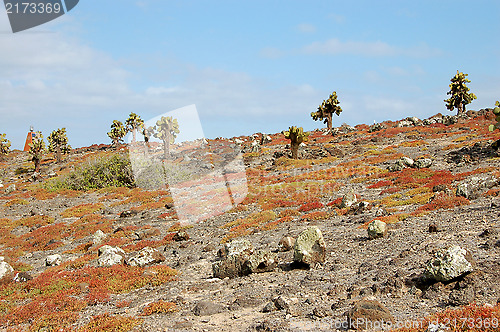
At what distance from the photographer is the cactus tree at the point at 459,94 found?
8194cm

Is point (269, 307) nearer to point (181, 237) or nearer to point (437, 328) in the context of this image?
point (437, 328)

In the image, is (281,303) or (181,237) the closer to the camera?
(281,303)

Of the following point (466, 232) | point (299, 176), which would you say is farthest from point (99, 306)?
point (299, 176)

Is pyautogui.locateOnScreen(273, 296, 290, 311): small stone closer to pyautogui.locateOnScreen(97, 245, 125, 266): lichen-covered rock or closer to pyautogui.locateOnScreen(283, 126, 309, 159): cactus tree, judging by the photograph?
pyautogui.locateOnScreen(97, 245, 125, 266): lichen-covered rock

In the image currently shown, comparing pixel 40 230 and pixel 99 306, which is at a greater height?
pixel 40 230

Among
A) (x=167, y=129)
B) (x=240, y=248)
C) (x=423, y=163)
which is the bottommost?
(x=423, y=163)

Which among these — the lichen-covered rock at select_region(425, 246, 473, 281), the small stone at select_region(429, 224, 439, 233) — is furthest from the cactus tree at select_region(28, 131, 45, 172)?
the lichen-covered rock at select_region(425, 246, 473, 281)

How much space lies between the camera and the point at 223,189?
42000mm

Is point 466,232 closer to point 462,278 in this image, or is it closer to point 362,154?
point 462,278

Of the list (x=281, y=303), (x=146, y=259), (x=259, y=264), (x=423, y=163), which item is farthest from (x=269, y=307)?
(x=423, y=163)

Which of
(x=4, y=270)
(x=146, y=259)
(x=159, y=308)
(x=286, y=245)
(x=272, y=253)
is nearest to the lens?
→ (x=159, y=308)

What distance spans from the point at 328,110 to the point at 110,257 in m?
82.5

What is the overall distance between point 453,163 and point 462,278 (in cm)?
3339

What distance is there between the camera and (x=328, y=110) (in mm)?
94625
